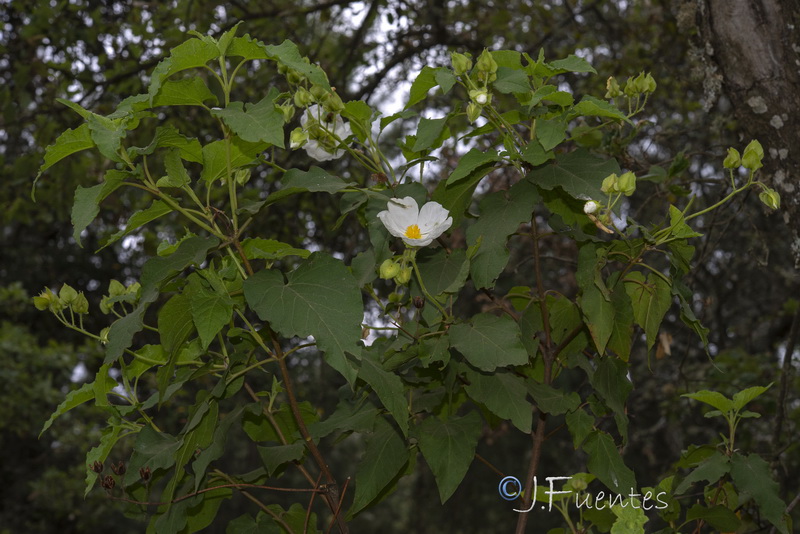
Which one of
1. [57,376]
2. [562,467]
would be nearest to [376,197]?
[57,376]

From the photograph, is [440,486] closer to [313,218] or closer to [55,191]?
[313,218]

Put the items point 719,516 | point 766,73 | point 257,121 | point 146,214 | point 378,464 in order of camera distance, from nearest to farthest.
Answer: point 257,121
point 146,214
point 378,464
point 719,516
point 766,73

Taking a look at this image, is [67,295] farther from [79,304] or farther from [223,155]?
[223,155]

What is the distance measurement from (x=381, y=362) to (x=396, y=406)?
151 millimetres

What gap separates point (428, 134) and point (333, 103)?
176 millimetres

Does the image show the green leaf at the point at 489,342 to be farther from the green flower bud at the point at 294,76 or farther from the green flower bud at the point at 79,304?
the green flower bud at the point at 79,304

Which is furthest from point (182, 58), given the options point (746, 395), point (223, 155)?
point (746, 395)

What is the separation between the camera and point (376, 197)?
1394 millimetres

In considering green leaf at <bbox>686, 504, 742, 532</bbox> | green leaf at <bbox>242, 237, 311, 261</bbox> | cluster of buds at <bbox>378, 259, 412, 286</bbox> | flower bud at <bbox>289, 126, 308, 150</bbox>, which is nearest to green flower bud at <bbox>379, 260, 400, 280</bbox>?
cluster of buds at <bbox>378, 259, 412, 286</bbox>

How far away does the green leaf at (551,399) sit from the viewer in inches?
56.2

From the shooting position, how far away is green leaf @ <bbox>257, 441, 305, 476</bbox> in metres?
1.41

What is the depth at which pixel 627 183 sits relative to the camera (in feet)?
4.16

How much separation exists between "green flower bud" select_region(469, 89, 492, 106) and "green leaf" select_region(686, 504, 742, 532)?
33.5 inches

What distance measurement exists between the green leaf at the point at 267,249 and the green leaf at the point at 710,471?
2.65 ft
